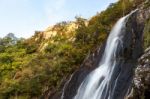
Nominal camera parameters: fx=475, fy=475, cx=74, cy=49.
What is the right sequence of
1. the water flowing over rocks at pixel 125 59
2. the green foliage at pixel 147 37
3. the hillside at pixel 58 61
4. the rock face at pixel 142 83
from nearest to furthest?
the rock face at pixel 142 83 < the green foliage at pixel 147 37 < the water flowing over rocks at pixel 125 59 < the hillside at pixel 58 61

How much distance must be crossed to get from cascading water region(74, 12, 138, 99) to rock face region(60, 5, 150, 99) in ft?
1.06

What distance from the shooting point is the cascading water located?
1994 cm

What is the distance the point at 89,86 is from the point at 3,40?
23.2 meters

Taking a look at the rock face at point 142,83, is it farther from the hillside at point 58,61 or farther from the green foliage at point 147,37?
the hillside at point 58,61

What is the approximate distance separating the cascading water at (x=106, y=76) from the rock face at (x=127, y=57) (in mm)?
324

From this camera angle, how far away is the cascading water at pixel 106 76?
19.9m

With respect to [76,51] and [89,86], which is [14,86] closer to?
[76,51]

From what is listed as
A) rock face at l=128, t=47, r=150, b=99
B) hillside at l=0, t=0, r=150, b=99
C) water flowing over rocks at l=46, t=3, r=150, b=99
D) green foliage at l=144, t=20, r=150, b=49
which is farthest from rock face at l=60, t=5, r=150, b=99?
rock face at l=128, t=47, r=150, b=99

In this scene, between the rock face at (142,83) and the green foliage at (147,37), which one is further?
the green foliage at (147,37)

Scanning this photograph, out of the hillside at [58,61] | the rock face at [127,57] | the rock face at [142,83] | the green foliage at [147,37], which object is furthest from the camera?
the hillside at [58,61]

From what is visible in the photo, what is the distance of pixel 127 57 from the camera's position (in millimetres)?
21250

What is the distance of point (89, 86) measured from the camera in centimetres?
2161

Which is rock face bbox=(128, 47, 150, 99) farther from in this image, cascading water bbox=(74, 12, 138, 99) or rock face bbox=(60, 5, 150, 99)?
cascading water bbox=(74, 12, 138, 99)

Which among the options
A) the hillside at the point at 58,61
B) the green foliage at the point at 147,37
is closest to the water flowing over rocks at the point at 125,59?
the green foliage at the point at 147,37
